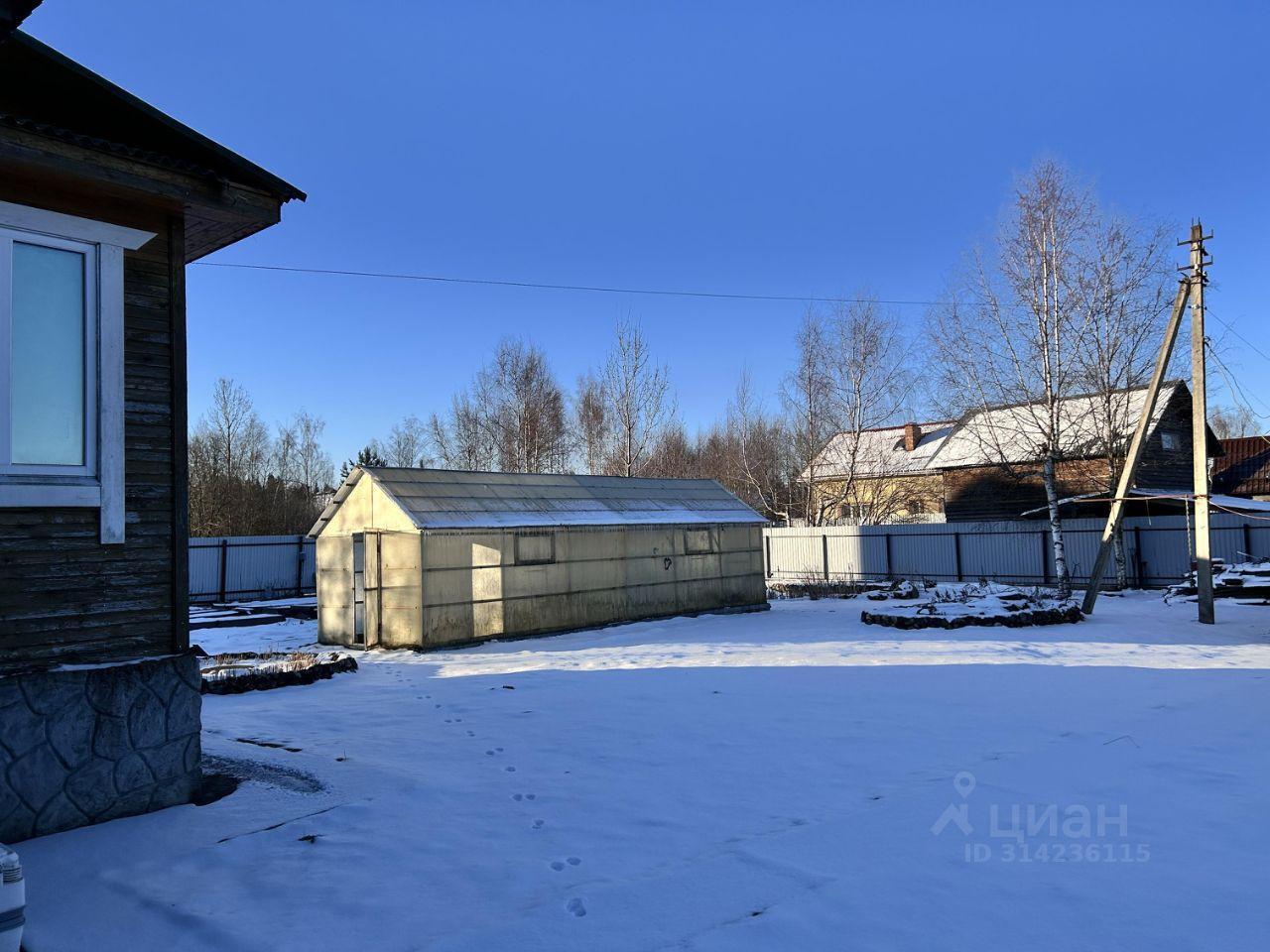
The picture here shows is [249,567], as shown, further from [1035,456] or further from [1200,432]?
[1200,432]

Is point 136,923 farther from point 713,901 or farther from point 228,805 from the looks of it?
point 713,901

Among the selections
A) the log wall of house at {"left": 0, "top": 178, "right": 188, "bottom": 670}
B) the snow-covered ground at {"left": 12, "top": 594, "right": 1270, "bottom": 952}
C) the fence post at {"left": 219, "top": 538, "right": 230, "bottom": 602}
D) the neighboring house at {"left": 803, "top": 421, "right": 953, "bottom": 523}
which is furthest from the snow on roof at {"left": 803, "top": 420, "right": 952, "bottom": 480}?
the log wall of house at {"left": 0, "top": 178, "right": 188, "bottom": 670}

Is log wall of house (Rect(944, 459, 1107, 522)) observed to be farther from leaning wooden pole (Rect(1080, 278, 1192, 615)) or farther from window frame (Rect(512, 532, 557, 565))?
window frame (Rect(512, 532, 557, 565))

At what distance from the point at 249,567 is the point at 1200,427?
26.5m

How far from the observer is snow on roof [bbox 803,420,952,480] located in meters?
34.0

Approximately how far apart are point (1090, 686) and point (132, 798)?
368 inches

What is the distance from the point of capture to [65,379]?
5176 mm

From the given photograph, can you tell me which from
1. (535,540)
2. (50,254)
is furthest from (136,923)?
(535,540)

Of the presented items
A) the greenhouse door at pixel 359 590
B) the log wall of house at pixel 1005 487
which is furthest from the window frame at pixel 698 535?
the log wall of house at pixel 1005 487

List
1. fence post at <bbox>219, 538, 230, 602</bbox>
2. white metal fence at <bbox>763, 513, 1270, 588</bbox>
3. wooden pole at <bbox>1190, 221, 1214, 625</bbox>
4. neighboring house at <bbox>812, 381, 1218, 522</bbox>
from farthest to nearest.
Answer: fence post at <bbox>219, 538, 230, 602</bbox>, neighboring house at <bbox>812, 381, 1218, 522</bbox>, white metal fence at <bbox>763, 513, 1270, 588</bbox>, wooden pole at <bbox>1190, 221, 1214, 625</bbox>

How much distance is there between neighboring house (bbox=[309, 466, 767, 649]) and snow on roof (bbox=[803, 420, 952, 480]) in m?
15.5

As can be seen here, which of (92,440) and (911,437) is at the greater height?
(911,437)

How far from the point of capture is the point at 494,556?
1515 cm

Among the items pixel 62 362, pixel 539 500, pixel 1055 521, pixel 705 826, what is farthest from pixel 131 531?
pixel 1055 521
